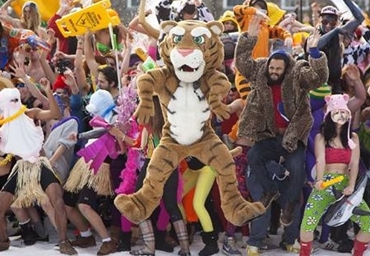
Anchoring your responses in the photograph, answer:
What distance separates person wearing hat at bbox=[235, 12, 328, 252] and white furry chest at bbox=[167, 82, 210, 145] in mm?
747

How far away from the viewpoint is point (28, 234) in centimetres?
688

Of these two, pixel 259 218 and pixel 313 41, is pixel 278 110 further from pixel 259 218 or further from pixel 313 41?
pixel 259 218

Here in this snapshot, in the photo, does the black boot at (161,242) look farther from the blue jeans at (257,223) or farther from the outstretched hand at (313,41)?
the outstretched hand at (313,41)

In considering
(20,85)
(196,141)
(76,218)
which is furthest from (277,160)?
(20,85)

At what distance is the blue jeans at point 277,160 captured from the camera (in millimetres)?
6383

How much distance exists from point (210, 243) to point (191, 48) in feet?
6.03

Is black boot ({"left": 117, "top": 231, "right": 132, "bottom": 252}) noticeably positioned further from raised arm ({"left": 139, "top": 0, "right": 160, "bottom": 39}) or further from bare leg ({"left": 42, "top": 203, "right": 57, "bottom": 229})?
raised arm ({"left": 139, "top": 0, "right": 160, "bottom": 39})

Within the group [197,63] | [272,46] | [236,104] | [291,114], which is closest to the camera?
[197,63]

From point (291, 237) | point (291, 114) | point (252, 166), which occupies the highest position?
point (291, 114)

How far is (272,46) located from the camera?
7398mm

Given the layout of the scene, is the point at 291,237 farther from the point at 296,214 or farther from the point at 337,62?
the point at 337,62

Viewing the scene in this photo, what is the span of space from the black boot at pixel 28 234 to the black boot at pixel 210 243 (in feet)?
4.94

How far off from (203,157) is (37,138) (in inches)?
63.4

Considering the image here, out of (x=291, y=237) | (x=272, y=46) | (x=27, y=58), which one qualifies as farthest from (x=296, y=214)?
(x=27, y=58)
